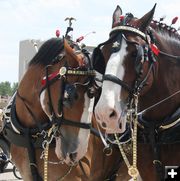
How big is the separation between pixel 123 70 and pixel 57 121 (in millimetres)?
1097

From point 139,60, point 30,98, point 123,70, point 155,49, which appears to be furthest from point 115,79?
point 30,98

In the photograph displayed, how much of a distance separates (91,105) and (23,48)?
7517mm

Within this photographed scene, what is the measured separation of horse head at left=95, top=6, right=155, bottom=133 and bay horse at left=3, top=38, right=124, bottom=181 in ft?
2.30

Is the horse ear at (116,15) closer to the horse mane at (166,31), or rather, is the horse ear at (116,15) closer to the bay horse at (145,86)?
the bay horse at (145,86)

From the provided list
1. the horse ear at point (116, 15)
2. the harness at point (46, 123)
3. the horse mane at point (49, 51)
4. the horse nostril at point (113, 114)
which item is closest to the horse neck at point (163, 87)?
the horse ear at point (116, 15)

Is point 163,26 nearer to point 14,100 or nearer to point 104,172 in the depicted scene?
point 104,172

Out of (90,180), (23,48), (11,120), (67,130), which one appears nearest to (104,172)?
(90,180)

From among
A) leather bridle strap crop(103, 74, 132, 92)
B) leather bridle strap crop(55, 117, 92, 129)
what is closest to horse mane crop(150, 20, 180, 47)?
leather bridle strap crop(103, 74, 132, 92)

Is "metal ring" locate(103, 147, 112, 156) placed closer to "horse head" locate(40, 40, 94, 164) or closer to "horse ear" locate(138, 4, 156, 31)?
"horse head" locate(40, 40, 94, 164)

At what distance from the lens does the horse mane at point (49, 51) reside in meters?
4.10

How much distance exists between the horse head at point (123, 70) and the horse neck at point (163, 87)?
181 millimetres

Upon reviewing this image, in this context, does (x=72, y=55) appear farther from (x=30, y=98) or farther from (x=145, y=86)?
(x=145, y=86)

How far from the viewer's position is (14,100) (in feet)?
15.1

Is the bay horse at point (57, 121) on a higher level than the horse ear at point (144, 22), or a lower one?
lower
